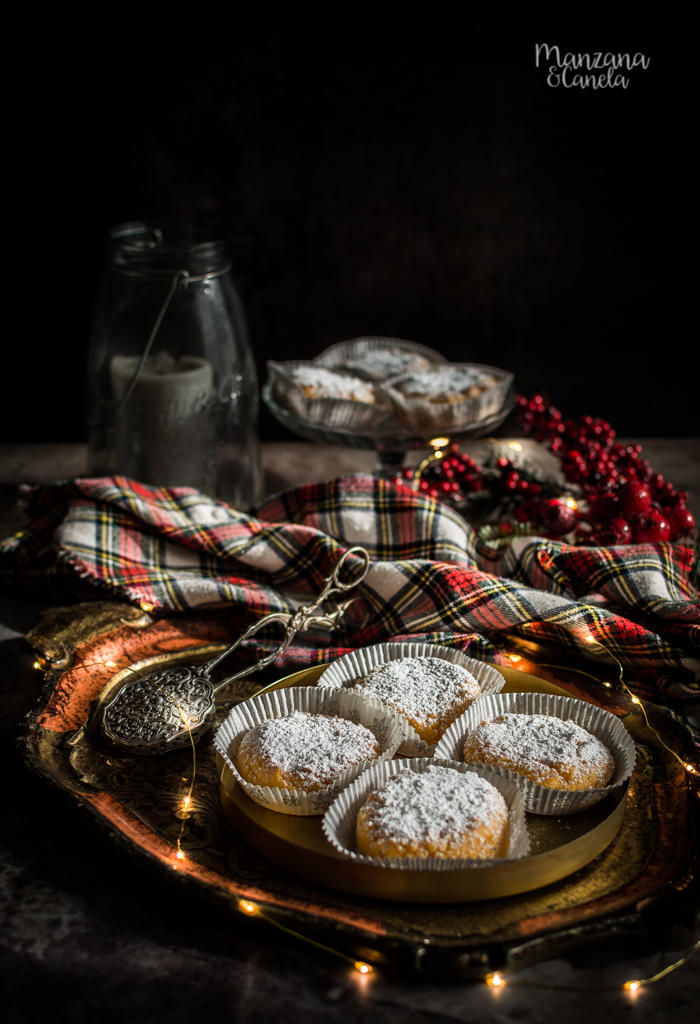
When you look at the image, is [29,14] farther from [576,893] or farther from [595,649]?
[576,893]

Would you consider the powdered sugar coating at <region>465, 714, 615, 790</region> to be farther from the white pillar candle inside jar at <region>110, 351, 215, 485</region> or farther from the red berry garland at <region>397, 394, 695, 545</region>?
the white pillar candle inside jar at <region>110, 351, 215, 485</region>

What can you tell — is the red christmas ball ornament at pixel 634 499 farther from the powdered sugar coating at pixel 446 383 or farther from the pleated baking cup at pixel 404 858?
the pleated baking cup at pixel 404 858

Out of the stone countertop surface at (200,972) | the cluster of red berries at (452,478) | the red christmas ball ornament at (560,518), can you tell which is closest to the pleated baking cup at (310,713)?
the stone countertop surface at (200,972)

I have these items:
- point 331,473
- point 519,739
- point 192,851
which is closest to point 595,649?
point 519,739

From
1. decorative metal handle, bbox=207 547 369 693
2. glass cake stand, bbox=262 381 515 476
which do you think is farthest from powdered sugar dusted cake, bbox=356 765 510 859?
glass cake stand, bbox=262 381 515 476

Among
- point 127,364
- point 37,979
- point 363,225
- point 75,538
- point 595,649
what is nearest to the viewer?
point 37,979

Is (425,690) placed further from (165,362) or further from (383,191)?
(383,191)
